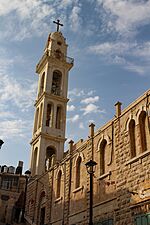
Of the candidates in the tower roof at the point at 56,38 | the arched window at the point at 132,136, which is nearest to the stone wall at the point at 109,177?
the arched window at the point at 132,136

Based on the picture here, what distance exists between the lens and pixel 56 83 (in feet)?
151

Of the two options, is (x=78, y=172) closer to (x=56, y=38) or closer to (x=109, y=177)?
(x=109, y=177)

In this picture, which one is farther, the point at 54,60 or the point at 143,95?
the point at 54,60

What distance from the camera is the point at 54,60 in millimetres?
46000

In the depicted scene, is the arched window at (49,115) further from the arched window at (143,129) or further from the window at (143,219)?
the window at (143,219)

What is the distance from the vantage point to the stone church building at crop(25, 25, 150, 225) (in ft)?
60.9

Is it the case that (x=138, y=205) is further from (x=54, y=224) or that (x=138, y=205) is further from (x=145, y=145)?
(x=54, y=224)

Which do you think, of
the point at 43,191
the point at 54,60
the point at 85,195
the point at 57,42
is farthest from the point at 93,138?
the point at 57,42

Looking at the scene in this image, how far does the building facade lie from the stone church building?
324cm

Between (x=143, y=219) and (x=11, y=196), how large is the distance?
2669cm

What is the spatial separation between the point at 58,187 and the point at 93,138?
284 inches

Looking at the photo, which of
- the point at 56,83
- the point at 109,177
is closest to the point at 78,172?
the point at 109,177

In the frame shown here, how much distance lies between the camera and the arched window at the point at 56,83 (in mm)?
44812

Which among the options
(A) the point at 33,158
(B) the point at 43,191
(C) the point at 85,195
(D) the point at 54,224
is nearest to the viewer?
(C) the point at 85,195
